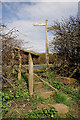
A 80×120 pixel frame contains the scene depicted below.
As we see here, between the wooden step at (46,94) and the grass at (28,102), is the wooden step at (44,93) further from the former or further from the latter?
the grass at (28,102)

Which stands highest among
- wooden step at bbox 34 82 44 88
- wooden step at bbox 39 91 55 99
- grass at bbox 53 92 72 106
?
wooden step at bbox 34 82 44 88

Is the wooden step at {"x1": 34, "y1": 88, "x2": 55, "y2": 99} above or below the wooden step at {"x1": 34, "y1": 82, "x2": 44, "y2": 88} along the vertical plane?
below

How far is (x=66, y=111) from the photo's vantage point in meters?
3.76

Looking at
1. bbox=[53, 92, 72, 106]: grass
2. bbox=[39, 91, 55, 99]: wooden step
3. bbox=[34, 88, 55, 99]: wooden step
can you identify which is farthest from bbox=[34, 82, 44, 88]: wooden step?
bbox=[53, 92, 72, 106]: grass

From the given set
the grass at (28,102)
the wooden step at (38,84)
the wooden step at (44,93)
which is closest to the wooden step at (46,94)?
the wooden step at (44,93)

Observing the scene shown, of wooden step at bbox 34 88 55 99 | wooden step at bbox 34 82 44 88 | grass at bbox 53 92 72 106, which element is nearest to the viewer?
grass at bbox 53 92 72 106

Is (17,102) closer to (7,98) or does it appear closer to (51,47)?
(7,98)

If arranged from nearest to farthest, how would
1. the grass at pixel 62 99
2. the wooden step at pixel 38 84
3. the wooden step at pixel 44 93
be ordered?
1. the grass at pixel 62 99
2. the wooden step at pixel 44 93
3. the wooden step at pixel 38 84

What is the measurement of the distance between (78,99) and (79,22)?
386cm

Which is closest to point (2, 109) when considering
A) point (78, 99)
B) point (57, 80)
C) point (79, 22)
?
point (78, 99)

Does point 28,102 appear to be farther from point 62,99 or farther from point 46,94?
point 62,99

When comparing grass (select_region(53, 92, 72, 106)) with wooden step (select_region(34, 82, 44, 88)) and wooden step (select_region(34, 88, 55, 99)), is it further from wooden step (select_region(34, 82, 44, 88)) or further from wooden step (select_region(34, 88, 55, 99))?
wooden step (select_region(34, 82, 44, 88))

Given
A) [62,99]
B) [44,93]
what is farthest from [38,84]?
[62,99]

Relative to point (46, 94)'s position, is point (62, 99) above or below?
below
